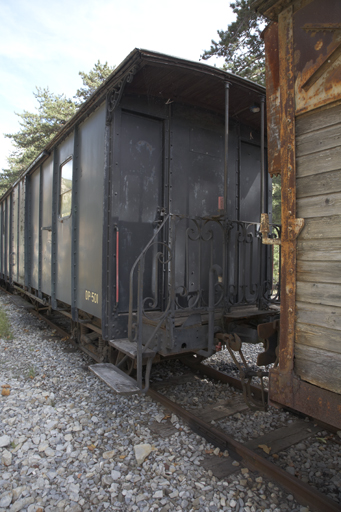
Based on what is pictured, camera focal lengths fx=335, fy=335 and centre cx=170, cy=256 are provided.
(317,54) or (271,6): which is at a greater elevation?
(271,6)

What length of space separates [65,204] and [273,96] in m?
4.41

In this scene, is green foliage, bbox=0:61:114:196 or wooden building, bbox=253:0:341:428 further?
green foliage, bbox=0:61:114:196

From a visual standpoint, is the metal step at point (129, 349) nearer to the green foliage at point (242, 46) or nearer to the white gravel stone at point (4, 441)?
the white gravel stone at point (4, 441)

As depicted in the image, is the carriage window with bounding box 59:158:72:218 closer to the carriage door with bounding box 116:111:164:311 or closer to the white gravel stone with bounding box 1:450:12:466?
the carriage door with bounding box 116:111:164:311

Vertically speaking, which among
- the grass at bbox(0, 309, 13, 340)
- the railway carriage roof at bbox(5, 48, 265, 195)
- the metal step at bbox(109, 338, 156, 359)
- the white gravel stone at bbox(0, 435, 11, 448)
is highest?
the railway carriage roof at bbox(5, 48, 265, 195)

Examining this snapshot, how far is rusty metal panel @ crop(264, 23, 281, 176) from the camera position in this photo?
2439 mm

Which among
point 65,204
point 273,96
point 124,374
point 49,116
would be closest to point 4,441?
point 124,374

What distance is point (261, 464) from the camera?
265 cm

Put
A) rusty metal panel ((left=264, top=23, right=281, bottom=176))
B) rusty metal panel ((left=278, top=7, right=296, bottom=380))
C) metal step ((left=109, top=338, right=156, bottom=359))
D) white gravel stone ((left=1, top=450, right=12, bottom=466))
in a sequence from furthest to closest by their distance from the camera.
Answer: metal step ((left=109, top=338, right=156, bottom=359)) → white gravel stone ((left=1, top=450, right=12, bottom=466)) → rusty metal panel ((left=264, top=23, right=281, bottom=176)) → rusty metal panel ((left=278, top=7, right=296, bottom=380))

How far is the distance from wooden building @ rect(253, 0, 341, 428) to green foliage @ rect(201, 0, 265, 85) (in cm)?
1079

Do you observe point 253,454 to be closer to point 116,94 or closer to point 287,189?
point 287,189

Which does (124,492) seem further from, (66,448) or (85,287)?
(85,287)


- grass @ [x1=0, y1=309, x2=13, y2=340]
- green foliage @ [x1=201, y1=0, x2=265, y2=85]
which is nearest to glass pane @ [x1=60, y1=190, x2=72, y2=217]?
grass @ [x1=0, y1=309, x2=13, y2=340]

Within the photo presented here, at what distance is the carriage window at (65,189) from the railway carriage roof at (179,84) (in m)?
1.11
